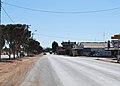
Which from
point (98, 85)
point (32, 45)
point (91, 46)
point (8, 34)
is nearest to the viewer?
point (98, 85)

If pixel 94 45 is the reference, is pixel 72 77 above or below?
below

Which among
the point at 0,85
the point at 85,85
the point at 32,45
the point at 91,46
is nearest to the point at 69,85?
the point at 85,85

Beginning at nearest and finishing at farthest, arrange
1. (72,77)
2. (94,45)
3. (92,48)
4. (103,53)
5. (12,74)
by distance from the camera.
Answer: (72,77), (12,74), (103,53), (92,48), (94,45)

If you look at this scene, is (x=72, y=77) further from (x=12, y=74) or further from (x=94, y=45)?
(x=94, y=45)

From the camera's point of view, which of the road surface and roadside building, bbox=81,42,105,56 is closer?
the road surface

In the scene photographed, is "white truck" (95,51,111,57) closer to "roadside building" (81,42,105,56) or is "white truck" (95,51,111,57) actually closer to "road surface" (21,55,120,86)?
"roadside building" (81,42,105,56)

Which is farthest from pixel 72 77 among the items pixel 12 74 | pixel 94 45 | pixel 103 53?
pixel 94 45

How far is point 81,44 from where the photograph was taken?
15262cm

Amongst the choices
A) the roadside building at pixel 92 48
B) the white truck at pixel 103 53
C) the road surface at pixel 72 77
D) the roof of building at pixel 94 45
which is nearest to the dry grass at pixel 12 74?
the road surface at pixel 72 77

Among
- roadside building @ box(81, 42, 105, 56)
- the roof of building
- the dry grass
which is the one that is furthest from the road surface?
the roof of building

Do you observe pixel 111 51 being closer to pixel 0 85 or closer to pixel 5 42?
pixel 5 42

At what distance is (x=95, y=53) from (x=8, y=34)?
7694 centimetres

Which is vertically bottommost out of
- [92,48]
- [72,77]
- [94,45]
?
[72,77]

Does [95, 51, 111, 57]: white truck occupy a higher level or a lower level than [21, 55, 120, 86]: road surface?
higher
